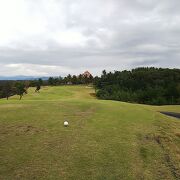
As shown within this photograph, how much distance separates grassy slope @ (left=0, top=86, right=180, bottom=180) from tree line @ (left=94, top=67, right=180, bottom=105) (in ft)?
216

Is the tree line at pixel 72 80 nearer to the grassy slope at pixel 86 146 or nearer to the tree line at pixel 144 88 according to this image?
the tree line at pixel 144 88

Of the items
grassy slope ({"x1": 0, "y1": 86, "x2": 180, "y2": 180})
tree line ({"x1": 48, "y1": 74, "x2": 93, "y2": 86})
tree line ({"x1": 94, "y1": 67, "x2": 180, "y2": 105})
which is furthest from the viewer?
tree line ({"x1": 48, "y1": 74, "x2": 93, "y2": 86})

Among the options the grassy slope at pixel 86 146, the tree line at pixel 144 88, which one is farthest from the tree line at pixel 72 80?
the grassy slope at pixel 86 146

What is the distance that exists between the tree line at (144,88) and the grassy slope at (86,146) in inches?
2594

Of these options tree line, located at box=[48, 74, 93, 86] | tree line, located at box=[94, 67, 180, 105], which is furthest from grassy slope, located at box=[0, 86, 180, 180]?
tree line, located at box=[48, 74, 93, 86]

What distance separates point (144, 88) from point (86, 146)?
310 feet

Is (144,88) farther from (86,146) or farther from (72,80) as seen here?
(86,146)

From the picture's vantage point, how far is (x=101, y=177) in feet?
50.3

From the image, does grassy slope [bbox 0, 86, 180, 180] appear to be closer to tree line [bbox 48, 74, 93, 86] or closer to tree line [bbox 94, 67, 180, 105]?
tree line [bbox 94, 67, 180, 105]

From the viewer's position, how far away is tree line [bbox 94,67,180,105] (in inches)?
3797

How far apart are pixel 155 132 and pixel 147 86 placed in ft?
288

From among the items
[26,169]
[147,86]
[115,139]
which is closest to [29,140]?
[26,169]

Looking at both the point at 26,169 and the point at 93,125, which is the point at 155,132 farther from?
the point at 26,169

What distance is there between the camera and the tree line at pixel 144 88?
316ft
